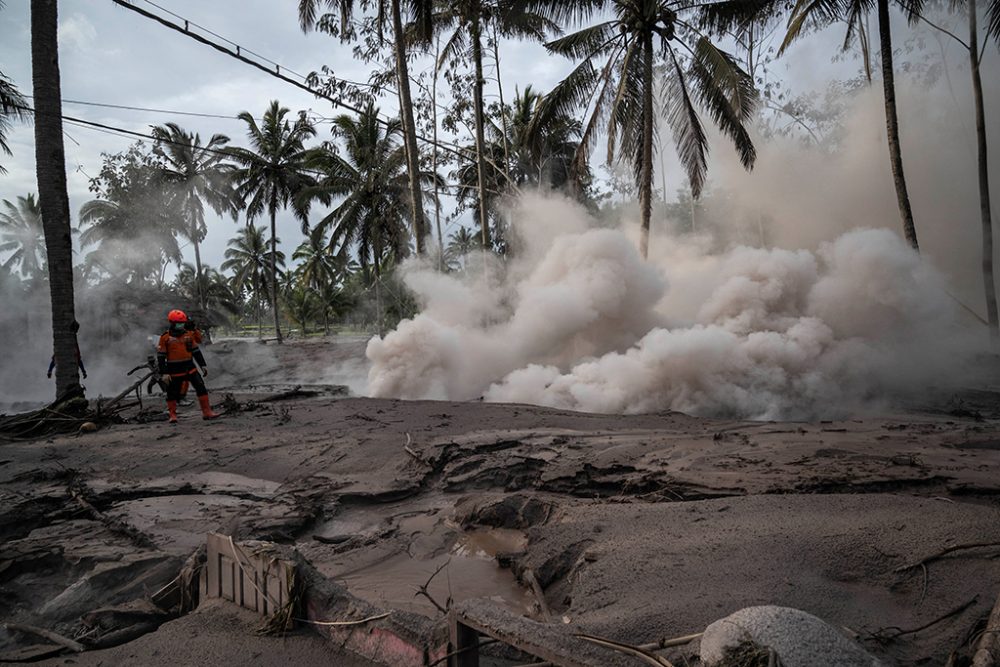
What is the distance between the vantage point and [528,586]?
414cm

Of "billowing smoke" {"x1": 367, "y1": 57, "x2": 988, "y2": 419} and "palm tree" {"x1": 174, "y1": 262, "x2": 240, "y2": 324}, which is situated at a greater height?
"palm tree" {"x1": 174, "y1": 262, "x2": 240, "y2": 324}

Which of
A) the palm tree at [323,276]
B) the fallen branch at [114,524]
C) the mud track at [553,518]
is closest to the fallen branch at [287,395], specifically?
the mud track at [553,518]

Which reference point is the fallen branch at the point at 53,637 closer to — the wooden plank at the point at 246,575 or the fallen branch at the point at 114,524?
the wooden plank at the point at 246,575

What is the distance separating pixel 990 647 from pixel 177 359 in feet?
34.9

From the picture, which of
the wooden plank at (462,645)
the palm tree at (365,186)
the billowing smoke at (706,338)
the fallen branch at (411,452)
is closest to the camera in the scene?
the wooden plank at (462,645)

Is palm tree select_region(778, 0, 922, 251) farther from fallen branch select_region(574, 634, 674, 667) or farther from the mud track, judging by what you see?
fallen branch select_region(574, 634, 674, 667)

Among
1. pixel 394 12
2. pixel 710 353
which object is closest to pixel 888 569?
pixel 710 353

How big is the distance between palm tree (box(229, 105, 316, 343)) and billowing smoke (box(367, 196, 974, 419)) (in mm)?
19332

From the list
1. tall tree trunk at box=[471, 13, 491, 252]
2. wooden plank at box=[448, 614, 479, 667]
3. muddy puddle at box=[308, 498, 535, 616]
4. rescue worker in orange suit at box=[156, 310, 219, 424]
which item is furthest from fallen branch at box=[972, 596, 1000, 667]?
tall tree trunk at box=[471, 13, 491, 252]

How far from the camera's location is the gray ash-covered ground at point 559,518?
3307 millimetres

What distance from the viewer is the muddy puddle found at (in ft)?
13.3

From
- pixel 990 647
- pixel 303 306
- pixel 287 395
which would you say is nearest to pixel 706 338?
pixel 990 647

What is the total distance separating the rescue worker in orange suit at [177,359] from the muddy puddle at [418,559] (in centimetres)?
567

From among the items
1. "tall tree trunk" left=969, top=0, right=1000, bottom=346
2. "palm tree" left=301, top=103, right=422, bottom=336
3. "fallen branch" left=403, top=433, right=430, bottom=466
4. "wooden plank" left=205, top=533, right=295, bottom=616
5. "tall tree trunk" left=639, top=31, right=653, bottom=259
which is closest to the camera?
"wooden plank" left=205, top=533, right=295, bottom=616
